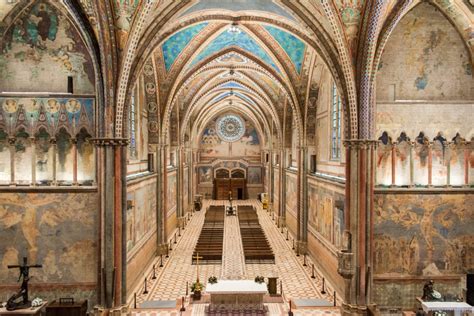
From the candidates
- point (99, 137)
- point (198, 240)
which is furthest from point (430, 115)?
point (198, 240)

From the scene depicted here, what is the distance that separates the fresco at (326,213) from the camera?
1539 centimetres

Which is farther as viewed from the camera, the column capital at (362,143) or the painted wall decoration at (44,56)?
the painted wall decoration at (44,56)

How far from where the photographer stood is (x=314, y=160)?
67.3ft

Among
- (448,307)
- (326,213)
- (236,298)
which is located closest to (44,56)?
(236,298)

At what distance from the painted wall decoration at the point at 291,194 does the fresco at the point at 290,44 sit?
854cm

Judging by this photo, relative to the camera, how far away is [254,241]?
23.9 metres

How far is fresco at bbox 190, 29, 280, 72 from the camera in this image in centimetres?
1905

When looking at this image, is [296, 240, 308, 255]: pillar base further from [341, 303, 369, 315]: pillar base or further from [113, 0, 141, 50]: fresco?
[113, 0, 141, 50]: fresco

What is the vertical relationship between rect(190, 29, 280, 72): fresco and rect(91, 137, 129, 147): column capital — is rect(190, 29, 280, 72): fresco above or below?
above

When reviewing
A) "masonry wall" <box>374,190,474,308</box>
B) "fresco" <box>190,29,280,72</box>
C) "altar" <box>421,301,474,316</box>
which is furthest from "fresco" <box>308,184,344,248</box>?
"fresco" <box>190,29,280,72</box>

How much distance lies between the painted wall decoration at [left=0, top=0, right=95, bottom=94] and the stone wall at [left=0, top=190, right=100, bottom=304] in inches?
140

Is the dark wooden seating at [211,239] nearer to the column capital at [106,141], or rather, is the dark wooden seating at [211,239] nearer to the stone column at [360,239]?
the stone column at [360,239]

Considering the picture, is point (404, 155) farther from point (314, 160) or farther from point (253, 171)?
point (253, 171)

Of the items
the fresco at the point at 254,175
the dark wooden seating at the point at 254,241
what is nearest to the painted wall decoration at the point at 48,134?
the dark wooden seating at the point at 254,241
